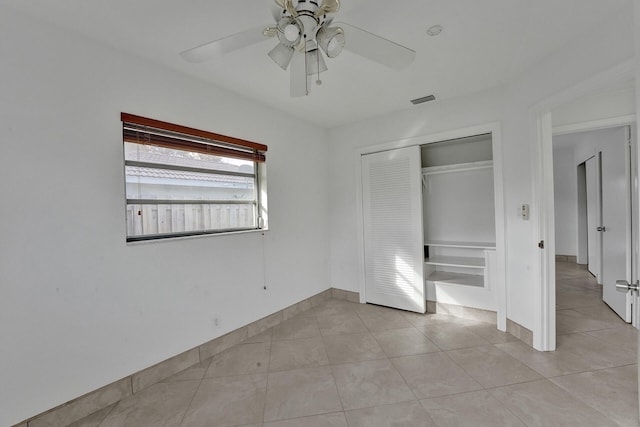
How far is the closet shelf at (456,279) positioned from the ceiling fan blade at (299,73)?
264 centimetres

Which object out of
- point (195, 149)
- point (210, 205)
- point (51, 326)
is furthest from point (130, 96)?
point (51, 326)

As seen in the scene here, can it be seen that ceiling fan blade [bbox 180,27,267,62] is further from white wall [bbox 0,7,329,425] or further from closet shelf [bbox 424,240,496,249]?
closet shelf [bbox 424,240,496,249]

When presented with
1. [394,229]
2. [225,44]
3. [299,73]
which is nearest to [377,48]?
[299,73]

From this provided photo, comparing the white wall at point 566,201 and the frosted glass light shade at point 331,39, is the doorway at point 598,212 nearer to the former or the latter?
the white wall at point 566,201

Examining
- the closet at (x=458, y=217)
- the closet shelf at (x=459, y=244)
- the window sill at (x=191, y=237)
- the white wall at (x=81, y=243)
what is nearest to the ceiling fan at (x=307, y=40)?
the white wall at (x=81, y=243)

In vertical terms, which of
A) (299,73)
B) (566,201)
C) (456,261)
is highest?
(299,73)

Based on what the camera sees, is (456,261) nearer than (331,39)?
No

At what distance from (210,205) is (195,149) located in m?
0.50

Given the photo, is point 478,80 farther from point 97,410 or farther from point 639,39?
point 97,410

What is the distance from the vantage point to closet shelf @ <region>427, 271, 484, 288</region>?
315 cm

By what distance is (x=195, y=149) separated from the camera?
93.6 inches

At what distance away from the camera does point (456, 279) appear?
131 inches

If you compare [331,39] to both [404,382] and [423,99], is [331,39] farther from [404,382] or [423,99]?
[404,382]

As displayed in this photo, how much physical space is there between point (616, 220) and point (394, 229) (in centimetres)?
227
